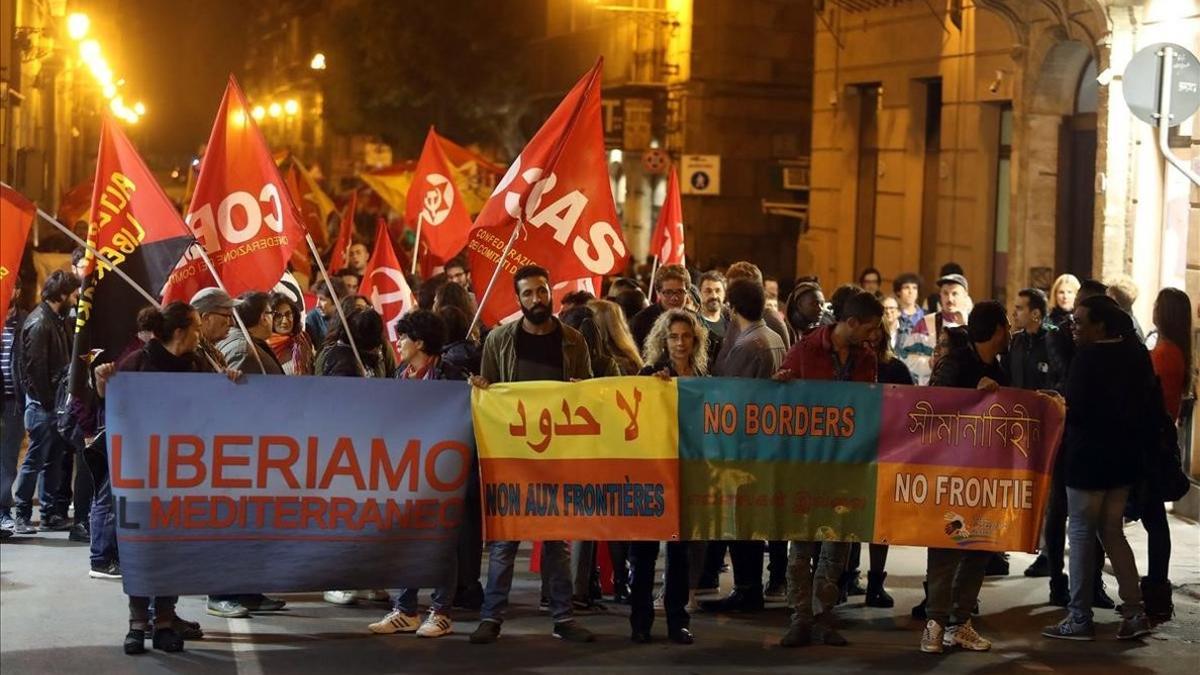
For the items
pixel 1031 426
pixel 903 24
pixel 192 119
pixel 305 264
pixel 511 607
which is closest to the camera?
pixel 1031 426

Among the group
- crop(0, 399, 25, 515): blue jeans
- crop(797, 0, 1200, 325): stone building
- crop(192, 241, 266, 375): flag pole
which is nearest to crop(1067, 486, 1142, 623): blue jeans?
crop(192, 241, 266, 375): flag pole

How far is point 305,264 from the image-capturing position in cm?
1908

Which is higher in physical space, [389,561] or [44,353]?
[44,353]

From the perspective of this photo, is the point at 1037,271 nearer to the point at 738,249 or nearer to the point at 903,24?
the point at 903,24

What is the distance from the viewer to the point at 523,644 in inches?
368

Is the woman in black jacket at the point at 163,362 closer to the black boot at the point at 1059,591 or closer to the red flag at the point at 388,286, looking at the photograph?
the black boot at the point at 1059,591

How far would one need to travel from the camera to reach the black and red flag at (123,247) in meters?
9.80

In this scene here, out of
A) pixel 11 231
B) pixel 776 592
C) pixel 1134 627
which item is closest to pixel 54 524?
pixel 11 231

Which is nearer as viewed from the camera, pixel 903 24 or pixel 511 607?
pixel 511 607

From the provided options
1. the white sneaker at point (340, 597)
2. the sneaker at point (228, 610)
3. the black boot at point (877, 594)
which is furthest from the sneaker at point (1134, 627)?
the sneaker at point (228, 610)

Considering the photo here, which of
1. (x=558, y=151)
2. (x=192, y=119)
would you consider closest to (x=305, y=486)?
(x=558, y=151)

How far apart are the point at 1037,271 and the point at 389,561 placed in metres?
Result: 12.2

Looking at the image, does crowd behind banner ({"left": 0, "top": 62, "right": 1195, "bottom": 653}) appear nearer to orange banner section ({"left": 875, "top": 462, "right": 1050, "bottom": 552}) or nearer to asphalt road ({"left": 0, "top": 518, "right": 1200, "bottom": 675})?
orange banner section ({"left": 875, "top": 462, "right": 1050, "bottom": 552})

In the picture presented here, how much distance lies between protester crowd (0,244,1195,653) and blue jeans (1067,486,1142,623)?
0.01m
